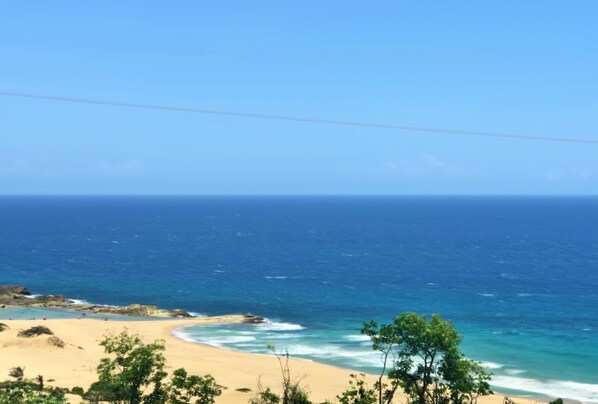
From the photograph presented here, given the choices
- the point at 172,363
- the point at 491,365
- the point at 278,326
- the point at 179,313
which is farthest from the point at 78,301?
the point at 491,365

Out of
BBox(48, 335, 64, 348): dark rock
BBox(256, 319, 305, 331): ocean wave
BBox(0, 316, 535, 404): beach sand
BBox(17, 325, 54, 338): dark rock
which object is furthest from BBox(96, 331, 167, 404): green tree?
BBox(256, 319, 305, 331): ocean wave

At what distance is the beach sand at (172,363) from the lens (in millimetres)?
52844

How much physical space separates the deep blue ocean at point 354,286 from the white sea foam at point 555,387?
16 cm

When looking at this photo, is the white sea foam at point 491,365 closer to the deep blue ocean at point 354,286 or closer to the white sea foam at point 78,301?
the deep blue ocean at point 354,286

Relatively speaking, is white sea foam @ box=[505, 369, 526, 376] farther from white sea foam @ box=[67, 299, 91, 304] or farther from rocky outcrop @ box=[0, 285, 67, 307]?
rocky outcrop @ box=[0, 285, 67, 307]

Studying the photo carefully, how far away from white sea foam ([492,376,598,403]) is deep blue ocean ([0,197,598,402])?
0.16m

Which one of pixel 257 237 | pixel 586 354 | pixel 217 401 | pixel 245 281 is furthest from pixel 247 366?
pixel 257 237

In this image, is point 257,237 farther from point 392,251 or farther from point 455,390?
point 455,390

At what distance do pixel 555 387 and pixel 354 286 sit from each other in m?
53.2

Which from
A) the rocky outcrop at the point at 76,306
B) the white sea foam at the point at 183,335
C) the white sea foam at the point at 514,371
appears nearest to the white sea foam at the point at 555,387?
the white sea foam at the point at 514,371

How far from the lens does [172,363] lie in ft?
195

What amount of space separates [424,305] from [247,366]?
38960 millimetres

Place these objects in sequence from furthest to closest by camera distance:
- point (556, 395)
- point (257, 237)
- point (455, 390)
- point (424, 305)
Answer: point (257, 237), point (424, 305), point (556, 395), point (455, 390)

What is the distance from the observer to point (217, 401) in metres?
48.0
